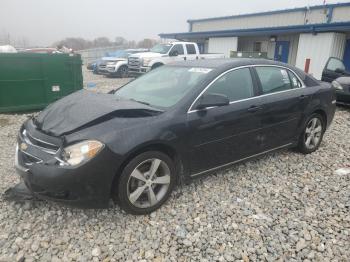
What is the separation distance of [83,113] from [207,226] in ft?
5.73

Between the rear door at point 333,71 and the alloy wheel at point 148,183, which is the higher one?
the rear door at point 333,71

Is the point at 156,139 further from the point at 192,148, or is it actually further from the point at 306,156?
the point at 306,156

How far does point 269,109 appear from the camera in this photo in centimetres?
416

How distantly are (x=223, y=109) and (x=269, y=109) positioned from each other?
2.82 ft

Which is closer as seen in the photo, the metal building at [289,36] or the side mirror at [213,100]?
the side mirror at [213,100]

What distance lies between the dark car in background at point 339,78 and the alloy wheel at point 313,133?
4.04 m

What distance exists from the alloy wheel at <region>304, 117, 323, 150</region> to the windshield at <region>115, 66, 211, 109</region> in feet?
7.45

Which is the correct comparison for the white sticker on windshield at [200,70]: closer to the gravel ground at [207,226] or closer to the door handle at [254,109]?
the door handle at [254,109]

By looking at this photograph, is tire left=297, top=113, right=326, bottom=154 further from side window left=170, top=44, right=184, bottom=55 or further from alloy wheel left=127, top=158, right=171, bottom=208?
side window left=170, top=44, right=184, bottom=55

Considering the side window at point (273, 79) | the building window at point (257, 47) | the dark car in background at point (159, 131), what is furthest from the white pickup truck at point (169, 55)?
the dark car in background at point (159, 131)

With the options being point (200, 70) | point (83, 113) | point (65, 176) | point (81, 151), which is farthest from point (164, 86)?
point (65, 176)

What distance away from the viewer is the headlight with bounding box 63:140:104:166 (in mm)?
2758


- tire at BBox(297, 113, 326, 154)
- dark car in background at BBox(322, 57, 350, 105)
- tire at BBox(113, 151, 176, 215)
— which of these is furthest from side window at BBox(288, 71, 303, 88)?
dark car in background at BBox(322, 57, 350, 105)

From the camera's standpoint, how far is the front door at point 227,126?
3.47 meters
